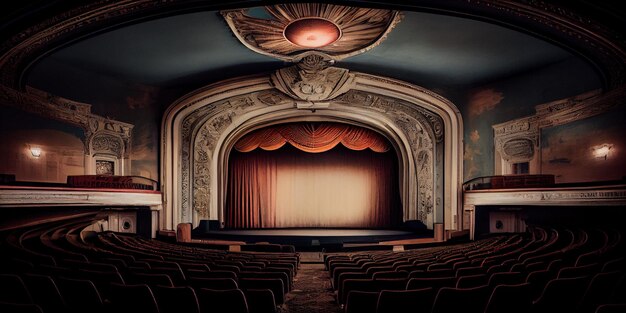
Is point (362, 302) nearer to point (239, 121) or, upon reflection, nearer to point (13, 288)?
point (13, 288)

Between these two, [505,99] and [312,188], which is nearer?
[505,99]

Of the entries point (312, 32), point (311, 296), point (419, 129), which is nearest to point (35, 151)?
point (312, 32)

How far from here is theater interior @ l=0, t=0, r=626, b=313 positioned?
4031 millimetres

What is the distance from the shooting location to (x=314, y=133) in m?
13.3

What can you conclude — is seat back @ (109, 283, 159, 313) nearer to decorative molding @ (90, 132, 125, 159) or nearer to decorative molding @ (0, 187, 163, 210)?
decorative molding @ (0, 187, 163, 210)

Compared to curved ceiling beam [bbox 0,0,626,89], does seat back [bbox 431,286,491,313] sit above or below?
below

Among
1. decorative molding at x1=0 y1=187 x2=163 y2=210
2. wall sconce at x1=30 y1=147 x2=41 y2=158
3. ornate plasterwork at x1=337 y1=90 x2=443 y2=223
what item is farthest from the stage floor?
wall sconce at x1=30 y1=147 x2=41 y2=158

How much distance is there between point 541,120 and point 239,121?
7.63m

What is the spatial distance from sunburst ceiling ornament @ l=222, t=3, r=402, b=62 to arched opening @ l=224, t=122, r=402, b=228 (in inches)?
236

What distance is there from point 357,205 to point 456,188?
471cm

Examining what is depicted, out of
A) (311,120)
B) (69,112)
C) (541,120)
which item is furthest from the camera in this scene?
(311,120)

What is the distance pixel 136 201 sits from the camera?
935 cm

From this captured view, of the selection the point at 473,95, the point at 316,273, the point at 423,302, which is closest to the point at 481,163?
the point at 473,95

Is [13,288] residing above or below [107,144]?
below
